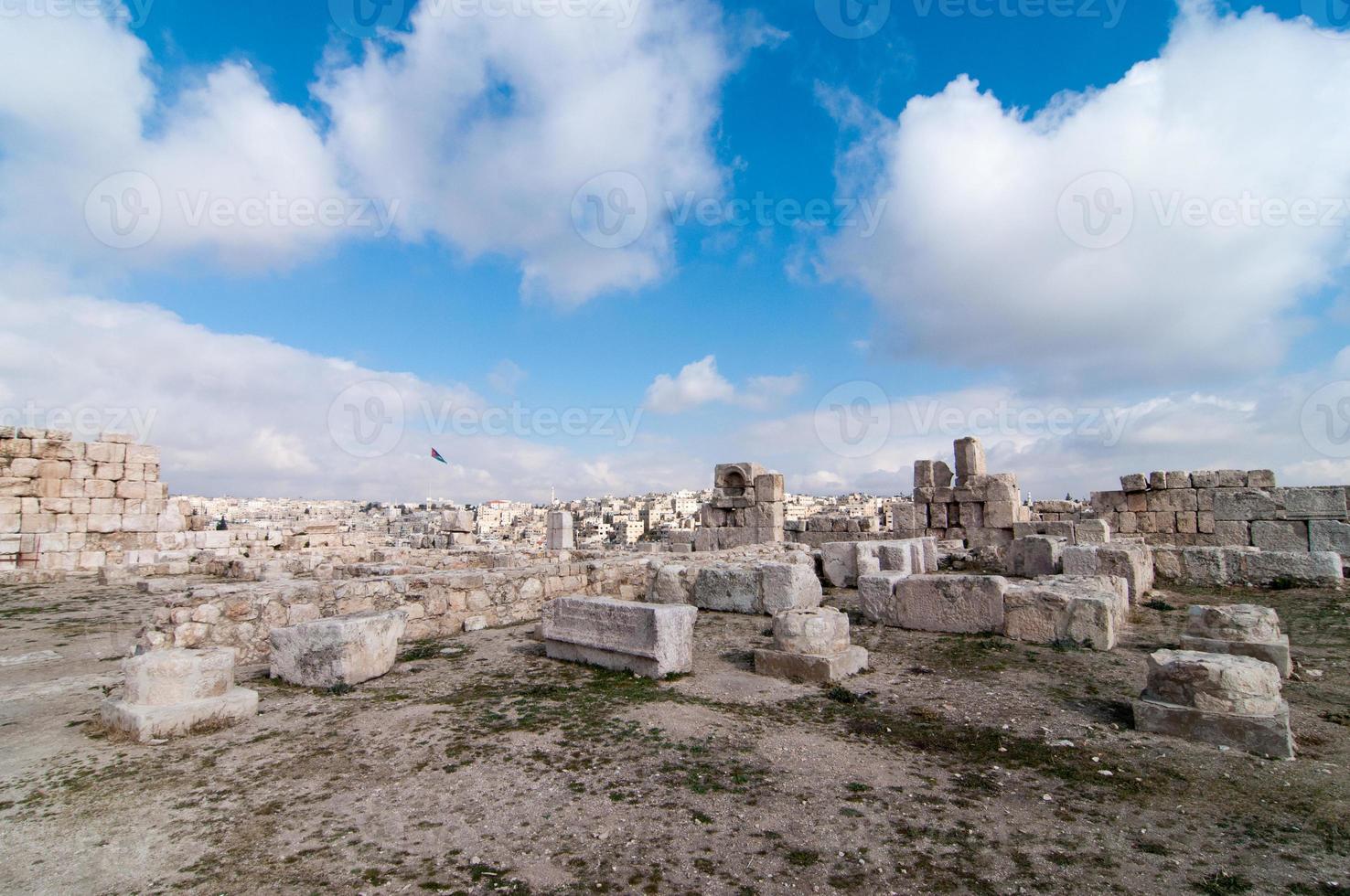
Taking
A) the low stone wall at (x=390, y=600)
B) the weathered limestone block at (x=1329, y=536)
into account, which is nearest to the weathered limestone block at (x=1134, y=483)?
the weathered limestone block at (x=1329, y=536)

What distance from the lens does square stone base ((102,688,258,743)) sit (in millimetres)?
4695

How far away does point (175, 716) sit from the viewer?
479cm

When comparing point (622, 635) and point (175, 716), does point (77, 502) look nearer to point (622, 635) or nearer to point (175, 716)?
point (175, 716)

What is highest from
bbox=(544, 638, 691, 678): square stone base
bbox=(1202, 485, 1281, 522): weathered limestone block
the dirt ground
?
bbox=(1202, 485, 1281, 522): weathered limestone block

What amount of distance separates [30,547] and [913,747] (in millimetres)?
19346

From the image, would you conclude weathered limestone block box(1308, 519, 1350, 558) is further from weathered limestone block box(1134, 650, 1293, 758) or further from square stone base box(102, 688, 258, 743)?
square stone base box(102, 688, 258, 743)

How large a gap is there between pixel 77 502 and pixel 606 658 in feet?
53.0

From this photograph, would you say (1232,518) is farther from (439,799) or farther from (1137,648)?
(439,799)

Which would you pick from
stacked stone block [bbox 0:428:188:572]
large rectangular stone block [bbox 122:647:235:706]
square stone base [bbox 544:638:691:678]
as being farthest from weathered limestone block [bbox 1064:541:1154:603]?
stacked stone block [bbox 0:428:188:572]

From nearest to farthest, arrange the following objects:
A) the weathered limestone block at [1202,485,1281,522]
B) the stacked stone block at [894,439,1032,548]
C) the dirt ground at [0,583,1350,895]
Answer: the dirt ground at [0,583,1350,895] → the weathered limestone block at [1202,485,1281,522] → the stacked stone block at [894,439,1032,548]

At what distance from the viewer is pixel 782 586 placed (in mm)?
9750

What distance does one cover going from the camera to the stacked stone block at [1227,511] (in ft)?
45.4

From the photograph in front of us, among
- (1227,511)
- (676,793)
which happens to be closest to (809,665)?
(676,793)

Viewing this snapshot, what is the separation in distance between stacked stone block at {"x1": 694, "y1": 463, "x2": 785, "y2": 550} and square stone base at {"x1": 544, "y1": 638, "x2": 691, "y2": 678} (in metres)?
10.3
